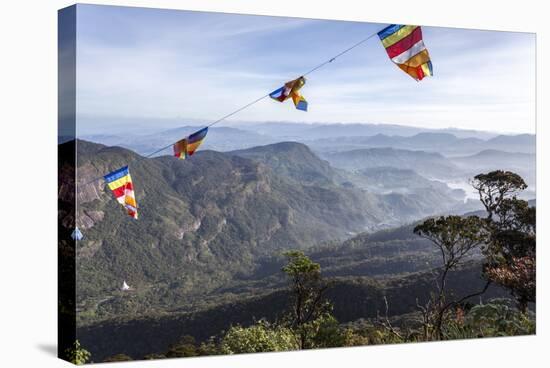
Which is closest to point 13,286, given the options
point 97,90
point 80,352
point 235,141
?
point 80,352

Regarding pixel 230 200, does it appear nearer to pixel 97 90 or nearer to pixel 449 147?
pixel 449 147

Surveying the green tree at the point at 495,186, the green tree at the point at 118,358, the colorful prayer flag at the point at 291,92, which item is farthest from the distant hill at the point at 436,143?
the green tree at the point at 118,358

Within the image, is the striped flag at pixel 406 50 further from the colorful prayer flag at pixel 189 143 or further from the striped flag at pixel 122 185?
the striped flag at pixel 122 185

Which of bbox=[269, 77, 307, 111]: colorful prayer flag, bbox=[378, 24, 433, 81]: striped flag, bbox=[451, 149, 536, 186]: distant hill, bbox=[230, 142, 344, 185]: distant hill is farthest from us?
bbox=[230, 142, 344, 185]: distant hill

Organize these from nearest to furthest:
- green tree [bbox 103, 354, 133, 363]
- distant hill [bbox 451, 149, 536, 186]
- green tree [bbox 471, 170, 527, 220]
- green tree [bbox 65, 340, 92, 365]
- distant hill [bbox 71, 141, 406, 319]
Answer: green tree [bbox 65, 340, 92, 365] < green tree [bbox 103, 354, 133, 363] < distant hill [bbox 451, 149, 536, 186] < green tree [bbox 471, 170, 527, 220] < distant hill [bbox 71, 141, 406, 319]

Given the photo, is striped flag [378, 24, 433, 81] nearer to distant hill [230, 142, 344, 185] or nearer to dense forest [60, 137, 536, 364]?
dense forest [60, 137, 536, 364]

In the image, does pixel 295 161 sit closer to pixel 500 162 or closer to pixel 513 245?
pixel 500 162

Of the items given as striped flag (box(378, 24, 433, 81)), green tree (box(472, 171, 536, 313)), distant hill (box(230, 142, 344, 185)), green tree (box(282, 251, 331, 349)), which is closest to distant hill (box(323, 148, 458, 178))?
distant hill (box(230, 142, 344, 185))
